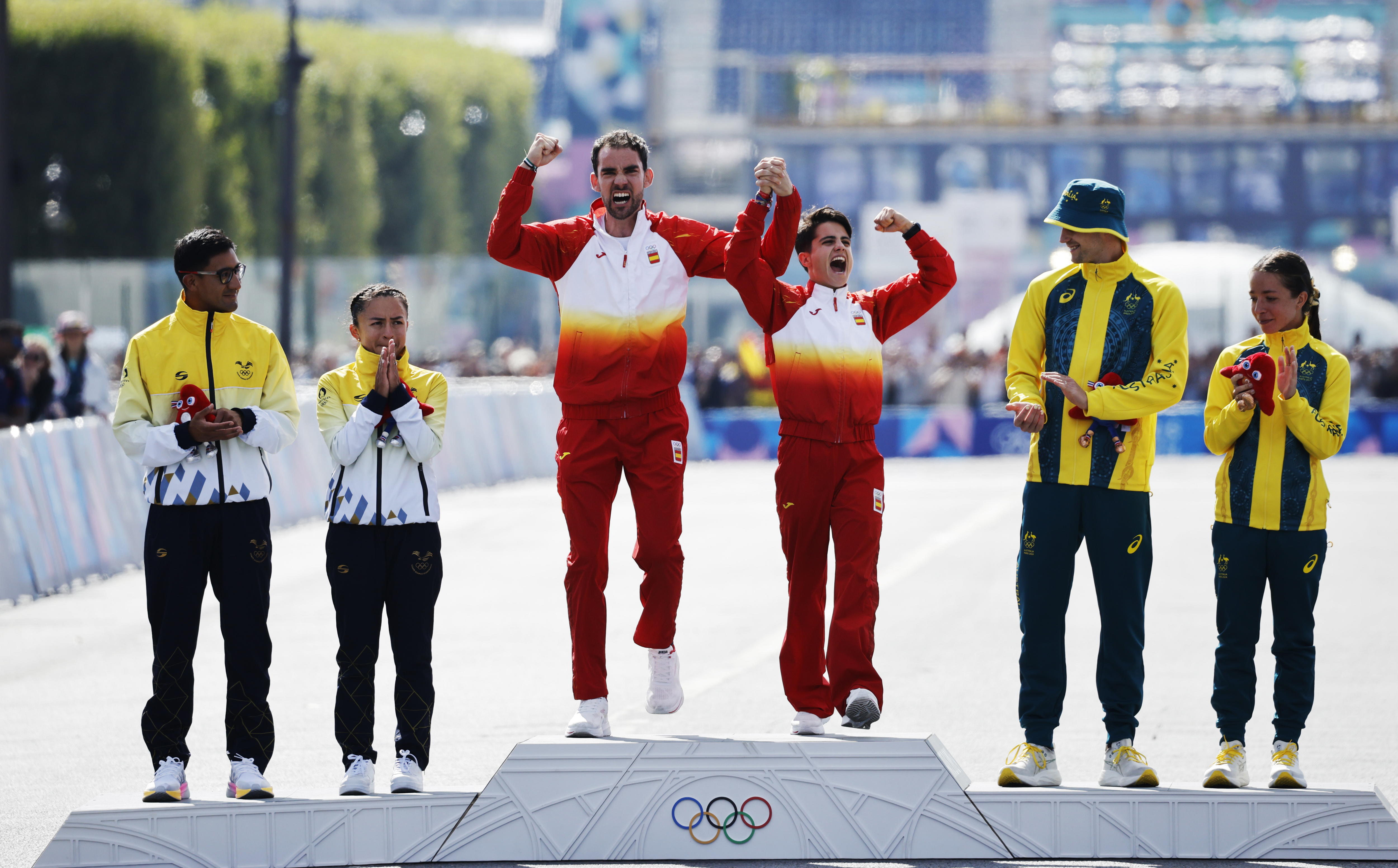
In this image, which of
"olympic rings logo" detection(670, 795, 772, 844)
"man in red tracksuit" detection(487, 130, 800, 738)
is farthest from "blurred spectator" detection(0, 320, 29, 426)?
"olympic rings logo" detection(670, 795, 772, 844)

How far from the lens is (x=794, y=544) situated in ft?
22.6

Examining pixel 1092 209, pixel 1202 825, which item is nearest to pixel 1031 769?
pixel 1202 825

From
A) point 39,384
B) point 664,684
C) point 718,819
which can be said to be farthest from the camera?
point 39,384

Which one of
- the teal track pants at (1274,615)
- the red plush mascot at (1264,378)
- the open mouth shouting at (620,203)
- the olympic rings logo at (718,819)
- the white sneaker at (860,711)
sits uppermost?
the open mouth shouting at (620,203)

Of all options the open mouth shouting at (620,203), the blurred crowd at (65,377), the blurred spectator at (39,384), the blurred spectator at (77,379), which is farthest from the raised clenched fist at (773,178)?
the blurred spectator at (77,379)

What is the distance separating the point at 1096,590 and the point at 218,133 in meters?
45.2

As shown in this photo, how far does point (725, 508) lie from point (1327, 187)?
127ft

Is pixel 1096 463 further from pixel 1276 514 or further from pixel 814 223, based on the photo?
pixel 814 223

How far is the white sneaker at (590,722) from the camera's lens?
6.43 m

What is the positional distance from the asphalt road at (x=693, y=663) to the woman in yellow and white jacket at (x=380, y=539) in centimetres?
38

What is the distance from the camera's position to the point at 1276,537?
6379mm

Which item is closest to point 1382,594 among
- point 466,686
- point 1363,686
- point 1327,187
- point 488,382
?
point 1363,686

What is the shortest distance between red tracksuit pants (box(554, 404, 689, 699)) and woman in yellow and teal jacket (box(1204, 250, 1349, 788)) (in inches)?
73.2

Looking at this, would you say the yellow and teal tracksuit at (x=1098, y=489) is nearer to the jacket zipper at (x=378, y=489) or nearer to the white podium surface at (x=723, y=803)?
the white podium surface at (x=723, y=803)
